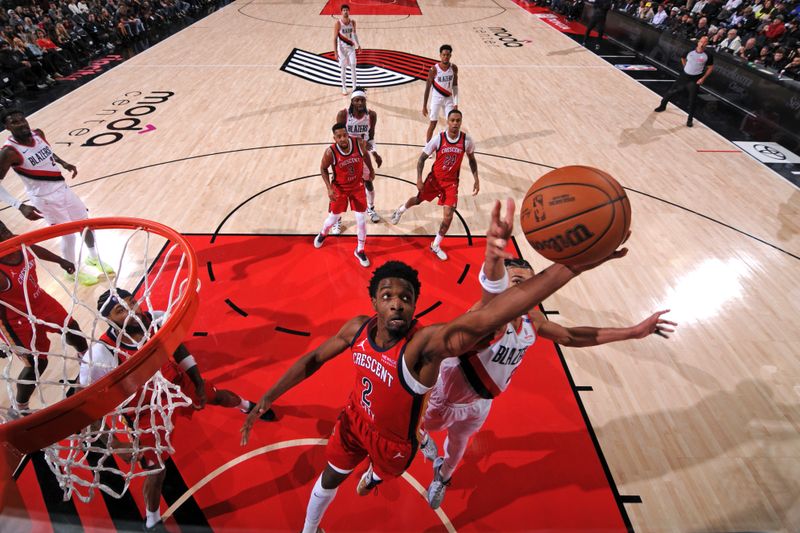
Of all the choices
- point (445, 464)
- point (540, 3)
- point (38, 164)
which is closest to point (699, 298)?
point (445, 464)

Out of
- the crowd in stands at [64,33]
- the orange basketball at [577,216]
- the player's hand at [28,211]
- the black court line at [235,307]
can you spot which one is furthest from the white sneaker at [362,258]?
the crowd in stands at [64,33]

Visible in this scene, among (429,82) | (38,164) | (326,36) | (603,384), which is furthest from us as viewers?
(326,36)

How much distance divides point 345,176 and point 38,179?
3.07 metres

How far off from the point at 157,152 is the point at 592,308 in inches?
287

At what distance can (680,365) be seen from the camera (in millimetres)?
4148

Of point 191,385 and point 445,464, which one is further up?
point 191,385

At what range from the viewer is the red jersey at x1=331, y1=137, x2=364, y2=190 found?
468 centimetres

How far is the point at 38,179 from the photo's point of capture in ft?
14.6

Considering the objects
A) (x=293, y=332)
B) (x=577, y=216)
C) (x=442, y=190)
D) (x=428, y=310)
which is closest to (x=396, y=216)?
(x=442, y=190)

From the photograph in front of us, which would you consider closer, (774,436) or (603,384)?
(774,436)

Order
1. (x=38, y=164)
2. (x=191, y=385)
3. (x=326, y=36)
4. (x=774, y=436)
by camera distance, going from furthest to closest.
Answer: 1. (x=326, y=36)
2. (x=38, y=164)
3. (x=774, y=436)
4. (x=191, y=385)

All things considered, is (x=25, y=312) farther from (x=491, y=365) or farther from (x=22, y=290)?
(x=491, y=365)

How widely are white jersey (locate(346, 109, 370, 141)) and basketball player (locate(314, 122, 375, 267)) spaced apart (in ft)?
1.71

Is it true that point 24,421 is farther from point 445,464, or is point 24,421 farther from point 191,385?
point 445,464
